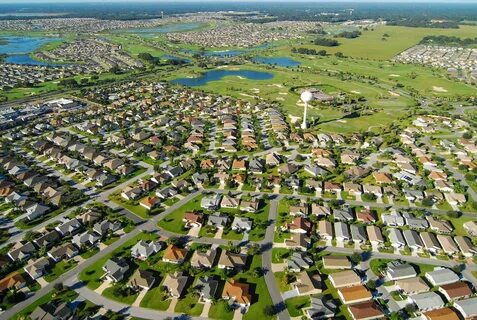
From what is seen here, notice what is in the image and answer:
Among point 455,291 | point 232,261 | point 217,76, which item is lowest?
point 455,291

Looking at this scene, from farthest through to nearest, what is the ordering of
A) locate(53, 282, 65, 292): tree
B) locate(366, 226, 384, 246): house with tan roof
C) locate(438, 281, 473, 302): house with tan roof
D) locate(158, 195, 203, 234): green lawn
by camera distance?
locate(158, 195, 203, 234): green lawn, locate(366, 226, 384, 246): house with tan roof, locate(53, 282, 65, 292): tree, locate(438, 281, 473, 302): house with tan roof

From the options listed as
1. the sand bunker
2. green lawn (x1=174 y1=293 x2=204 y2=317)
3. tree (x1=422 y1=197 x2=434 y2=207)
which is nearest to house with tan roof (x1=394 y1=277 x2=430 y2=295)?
tree (x1=422 y1=197 x2=434 y2=207)

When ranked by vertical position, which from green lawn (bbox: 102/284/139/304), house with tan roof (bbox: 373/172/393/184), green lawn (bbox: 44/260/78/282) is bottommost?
green lawn (bbox: 102/284/139/304)

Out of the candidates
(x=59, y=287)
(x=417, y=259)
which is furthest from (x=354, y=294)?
(x=59, y=287)

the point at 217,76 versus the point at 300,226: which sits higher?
the point at 217,76

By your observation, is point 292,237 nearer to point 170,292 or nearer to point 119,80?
point 170,292

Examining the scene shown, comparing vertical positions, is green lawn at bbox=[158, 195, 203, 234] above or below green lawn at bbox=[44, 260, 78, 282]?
above

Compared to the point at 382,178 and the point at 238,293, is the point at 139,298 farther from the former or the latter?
the point at 382,178

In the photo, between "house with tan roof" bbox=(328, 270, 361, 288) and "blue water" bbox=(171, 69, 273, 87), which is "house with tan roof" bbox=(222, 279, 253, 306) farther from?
"blue water" bbox=(171, 69, 273, 87)

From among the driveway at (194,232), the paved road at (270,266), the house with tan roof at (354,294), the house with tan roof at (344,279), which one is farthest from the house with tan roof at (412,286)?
the driveway at (194,232)
